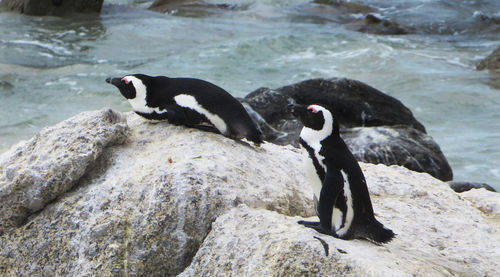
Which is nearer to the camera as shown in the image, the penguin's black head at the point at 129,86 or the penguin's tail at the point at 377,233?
the penguin's tail at the point at 377,233

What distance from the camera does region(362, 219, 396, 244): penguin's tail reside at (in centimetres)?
348

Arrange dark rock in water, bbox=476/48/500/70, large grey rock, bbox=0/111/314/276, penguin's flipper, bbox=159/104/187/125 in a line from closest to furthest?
large grey rock, bbox=0/111/314/276, penguin's flipper, bbox=159/104/187/125, dark rock in water, bbox=476/48/500/70

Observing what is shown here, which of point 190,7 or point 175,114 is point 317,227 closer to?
point 175,114

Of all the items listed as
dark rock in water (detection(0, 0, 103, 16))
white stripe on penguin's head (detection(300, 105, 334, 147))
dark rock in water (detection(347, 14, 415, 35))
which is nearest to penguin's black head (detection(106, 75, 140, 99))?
white stripe on penguin's head (detection(300, 105, 334, 147))

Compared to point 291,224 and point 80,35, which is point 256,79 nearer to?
point 80,35

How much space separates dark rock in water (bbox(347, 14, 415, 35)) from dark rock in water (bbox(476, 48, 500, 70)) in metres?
3.82

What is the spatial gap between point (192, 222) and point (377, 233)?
910mm

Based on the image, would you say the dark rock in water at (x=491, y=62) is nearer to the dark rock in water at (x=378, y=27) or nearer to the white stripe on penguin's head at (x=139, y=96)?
the dark rock in water at (x=378, y=27)

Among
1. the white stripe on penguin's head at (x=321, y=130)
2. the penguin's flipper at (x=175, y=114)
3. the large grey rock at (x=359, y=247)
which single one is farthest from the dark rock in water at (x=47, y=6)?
the white stripe on penguin's head at (x=321, y=130)

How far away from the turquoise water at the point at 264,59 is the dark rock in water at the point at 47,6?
0.38 meters

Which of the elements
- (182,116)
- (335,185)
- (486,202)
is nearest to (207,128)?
(182,116)

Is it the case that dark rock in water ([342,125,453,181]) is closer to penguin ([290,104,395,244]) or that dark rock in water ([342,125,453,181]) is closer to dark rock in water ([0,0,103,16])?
penguin ([290,104,395,244])

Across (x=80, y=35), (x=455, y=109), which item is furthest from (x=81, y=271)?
(x=80, y=35)

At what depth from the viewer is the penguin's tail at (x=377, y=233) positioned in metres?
3.48
